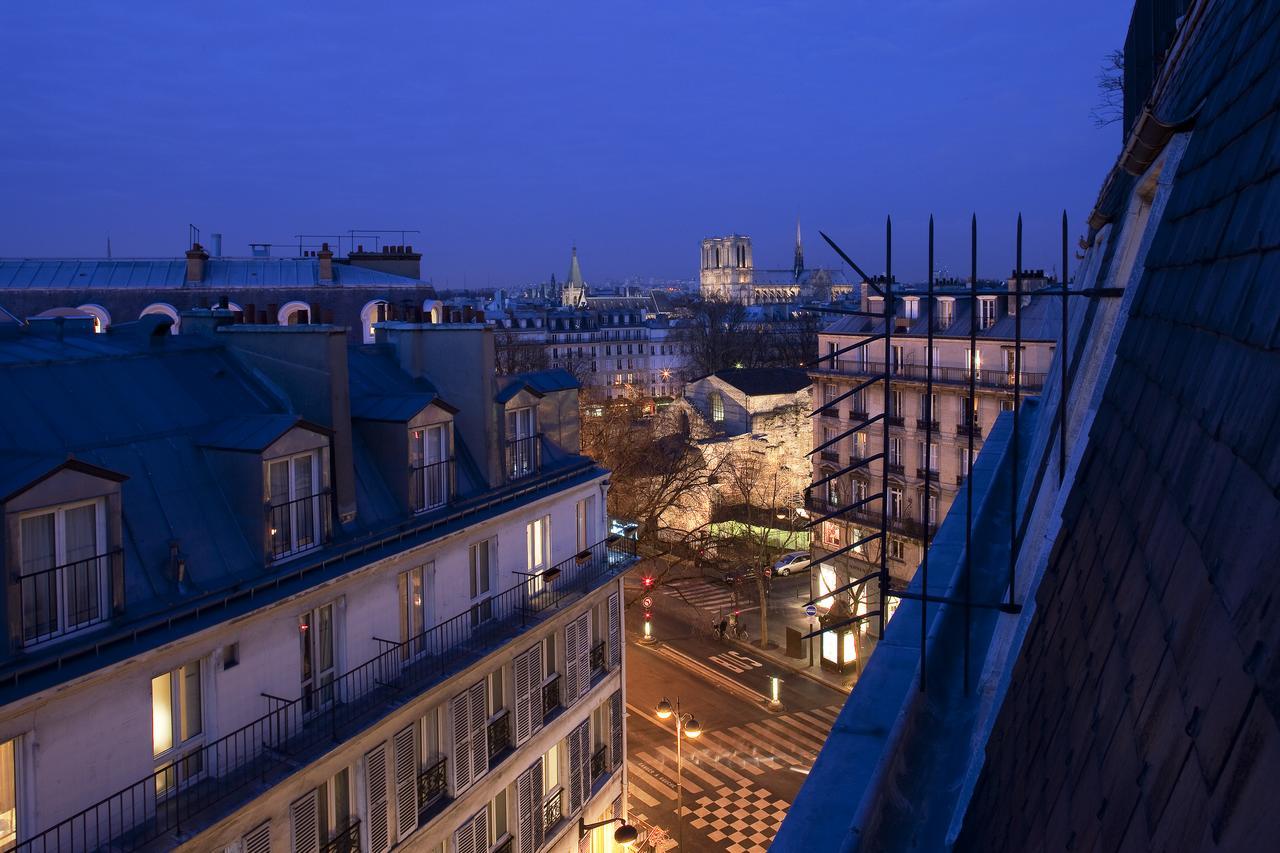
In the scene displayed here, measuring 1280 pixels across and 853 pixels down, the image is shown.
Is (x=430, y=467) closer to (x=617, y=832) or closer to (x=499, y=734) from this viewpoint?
(x=499, y=734)

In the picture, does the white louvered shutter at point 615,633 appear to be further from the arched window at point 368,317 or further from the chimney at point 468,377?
the arched window at point 368,317

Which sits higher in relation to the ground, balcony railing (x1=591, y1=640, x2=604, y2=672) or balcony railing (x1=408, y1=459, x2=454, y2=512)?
balcony railing (x1=408, y1=459, x2=454, y2=512)

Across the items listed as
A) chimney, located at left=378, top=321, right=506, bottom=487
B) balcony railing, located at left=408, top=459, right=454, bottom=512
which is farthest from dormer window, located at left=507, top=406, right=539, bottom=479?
balcony railing, located at left=408, top=459, right=454, bottom=512

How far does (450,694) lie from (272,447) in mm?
4054

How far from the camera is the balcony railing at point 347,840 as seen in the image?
10534 mm

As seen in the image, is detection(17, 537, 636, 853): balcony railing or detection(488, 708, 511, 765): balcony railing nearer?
detection(17, 537, 636, 853): balcony railing

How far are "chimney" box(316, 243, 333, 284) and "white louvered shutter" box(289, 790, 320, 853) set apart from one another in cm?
1937

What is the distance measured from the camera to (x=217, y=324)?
42.5ft

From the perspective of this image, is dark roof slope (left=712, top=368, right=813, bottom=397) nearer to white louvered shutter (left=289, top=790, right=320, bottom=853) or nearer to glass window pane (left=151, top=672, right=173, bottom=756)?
white louvered shutter (left=289, top=790, right=320, bottom=853)

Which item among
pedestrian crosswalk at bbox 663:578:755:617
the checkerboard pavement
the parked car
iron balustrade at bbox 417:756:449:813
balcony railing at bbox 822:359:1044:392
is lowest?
the checkerboard pavement

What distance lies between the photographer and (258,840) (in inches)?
370

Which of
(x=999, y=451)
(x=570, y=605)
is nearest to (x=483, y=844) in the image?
(x=570, y=605)

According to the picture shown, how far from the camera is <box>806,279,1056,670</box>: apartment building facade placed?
2938 cm

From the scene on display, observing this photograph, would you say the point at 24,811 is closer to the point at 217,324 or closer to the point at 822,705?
the point at 217,324
